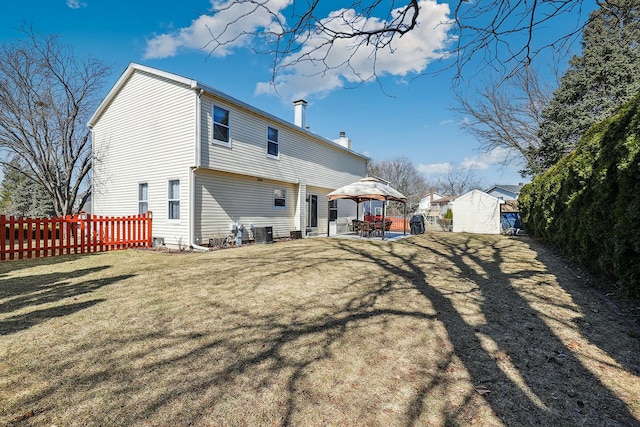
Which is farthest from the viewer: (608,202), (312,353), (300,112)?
(300,112)

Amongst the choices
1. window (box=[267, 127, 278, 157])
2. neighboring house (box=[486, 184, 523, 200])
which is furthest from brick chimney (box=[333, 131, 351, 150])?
neighboring house (box=[486, 184, 523, 200])

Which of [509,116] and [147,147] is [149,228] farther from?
[509,116]

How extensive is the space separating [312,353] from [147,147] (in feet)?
38.7

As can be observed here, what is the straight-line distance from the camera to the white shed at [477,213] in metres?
19.9

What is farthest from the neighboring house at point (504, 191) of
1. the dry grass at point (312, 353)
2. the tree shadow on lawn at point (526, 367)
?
the tree shadow on lawn at point (526, 367)

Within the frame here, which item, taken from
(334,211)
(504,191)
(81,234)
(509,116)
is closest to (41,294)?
(81,234)

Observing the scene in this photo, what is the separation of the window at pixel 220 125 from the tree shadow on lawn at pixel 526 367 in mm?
9175

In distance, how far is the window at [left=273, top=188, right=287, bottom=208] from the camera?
14.5 meters

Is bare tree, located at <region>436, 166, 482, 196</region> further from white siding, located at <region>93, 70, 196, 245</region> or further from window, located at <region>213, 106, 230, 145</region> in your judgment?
white siding, located at <region>93, 70, 196, 245</region>

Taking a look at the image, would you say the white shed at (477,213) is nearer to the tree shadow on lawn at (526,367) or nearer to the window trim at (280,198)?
the window trim at (280,198)

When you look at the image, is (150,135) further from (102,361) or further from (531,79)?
(531,79)

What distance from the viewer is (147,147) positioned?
11992mm

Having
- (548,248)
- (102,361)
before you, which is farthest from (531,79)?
(102,361)

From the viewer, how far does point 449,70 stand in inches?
138
